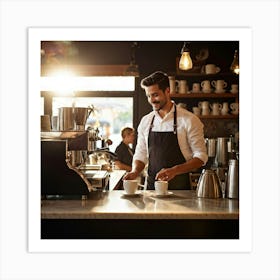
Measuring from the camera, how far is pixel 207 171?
263 centimetres

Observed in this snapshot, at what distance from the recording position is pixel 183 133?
3246mm

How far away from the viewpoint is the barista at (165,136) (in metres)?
3.22

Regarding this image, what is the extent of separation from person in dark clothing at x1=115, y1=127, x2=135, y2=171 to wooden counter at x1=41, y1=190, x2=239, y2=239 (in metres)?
2.76

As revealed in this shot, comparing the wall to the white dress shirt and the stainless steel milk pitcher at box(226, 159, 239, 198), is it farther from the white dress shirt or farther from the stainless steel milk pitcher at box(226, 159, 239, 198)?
the stainless steel milk pitcher at box(226, 159, 239, 198)

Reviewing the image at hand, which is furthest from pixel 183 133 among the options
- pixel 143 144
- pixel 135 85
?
pixel 135 85

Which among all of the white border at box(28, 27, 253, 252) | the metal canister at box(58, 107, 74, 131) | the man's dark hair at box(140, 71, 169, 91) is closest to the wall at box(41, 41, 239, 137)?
the man's dark hair at box(140, 71, 169, 91)

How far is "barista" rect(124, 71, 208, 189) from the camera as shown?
322 cm
